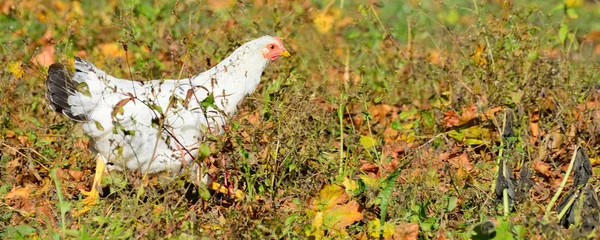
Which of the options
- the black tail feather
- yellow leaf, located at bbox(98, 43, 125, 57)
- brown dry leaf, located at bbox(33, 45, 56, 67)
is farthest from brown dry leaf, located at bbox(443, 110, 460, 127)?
brown dry leaf, located at bbox(33, 45, 56, 67)

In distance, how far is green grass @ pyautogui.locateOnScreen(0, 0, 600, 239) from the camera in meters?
4.04

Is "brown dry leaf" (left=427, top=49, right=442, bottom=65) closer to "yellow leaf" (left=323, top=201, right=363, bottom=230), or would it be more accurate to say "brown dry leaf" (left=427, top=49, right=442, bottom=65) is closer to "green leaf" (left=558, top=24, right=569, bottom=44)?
"green leaf" (left=558, top=24, right=569, bottom=44)

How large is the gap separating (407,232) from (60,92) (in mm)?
1938

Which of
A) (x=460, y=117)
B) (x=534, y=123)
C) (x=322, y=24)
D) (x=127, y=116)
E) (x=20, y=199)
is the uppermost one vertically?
(x=127, y=116)

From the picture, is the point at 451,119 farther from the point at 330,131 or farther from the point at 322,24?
the point at 322,24

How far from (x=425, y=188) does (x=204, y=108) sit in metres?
1.03

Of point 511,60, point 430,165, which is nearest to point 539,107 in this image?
point 511,60

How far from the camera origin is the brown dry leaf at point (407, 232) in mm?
3943

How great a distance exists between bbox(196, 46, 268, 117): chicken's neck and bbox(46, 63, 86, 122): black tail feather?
2.11 ft

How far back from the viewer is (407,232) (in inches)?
155

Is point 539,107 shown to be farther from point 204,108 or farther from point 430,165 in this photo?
point 204,108

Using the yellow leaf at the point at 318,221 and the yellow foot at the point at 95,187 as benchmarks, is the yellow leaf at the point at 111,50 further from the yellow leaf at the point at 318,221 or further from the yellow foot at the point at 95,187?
the yellow leaf at the point at 318,221

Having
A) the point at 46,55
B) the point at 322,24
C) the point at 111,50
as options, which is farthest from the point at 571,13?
the point at 46,55

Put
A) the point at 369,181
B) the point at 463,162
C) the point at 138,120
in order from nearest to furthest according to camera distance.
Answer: the point at 369,181 → the point at 138,120 → the point at 463,162
